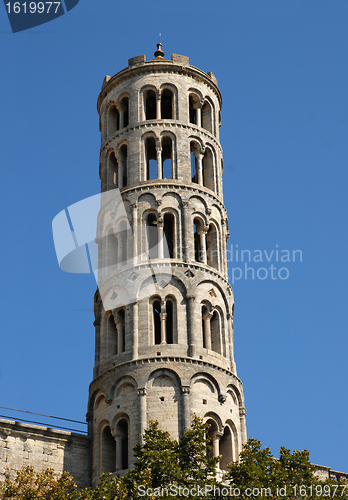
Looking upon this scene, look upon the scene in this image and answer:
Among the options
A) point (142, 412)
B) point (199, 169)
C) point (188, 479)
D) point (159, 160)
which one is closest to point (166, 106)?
point (199, 169)

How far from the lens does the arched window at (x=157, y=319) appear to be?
51.7 metres

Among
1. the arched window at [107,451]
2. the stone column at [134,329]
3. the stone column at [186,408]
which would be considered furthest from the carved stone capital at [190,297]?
the arched window at [107,451]

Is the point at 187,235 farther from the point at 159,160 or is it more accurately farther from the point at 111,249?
the point at 159,160

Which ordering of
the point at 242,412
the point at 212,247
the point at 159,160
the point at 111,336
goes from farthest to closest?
the point at 159,160 → the point at 212,247 → the point at 111,336 → the point at 242,412

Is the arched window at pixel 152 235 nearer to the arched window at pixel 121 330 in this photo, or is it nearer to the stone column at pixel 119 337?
the arched window at pixel 121 330

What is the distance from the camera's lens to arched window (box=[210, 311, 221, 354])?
51.8 m

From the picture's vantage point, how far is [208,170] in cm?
5834

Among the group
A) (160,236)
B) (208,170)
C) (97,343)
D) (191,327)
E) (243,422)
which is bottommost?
(243,422)

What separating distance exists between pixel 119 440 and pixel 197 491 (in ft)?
33.1

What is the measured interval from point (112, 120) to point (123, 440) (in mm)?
21893

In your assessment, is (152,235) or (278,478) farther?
(152,235)

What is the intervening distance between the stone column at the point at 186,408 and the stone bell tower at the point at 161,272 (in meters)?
0.07

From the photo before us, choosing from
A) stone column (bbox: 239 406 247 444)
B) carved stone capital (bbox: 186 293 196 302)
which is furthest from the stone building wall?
carved stone capital (bbox: 186 293 196 302)

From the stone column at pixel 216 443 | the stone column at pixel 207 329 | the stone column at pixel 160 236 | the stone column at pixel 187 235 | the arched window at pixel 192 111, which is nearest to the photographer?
the stone column at pixel 216 443
